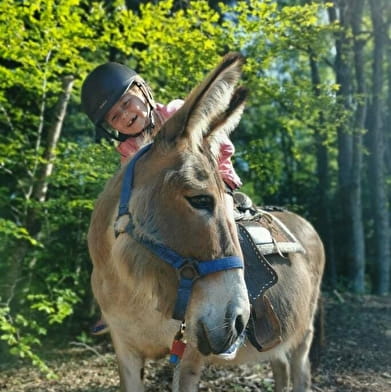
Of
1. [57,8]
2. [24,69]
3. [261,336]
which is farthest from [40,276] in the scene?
[261,336]

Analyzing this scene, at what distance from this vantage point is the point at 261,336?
3.42 m

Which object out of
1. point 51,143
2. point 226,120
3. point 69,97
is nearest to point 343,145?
point 69,97

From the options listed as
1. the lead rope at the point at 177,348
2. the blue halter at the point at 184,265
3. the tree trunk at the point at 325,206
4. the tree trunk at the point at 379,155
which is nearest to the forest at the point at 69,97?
the lead rope at the point at 177,348

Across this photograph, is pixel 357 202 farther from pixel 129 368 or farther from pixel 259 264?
pixel 129 368

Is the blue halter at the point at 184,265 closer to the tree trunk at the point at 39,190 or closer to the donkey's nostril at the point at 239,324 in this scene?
the donkey's nostril at the point at 239,324

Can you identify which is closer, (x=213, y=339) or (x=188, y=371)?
(x=213, y=339)

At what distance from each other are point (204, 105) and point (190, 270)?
0.70m

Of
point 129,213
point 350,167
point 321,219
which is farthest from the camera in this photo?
point 321,219

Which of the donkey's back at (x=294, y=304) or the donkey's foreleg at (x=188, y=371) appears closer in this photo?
the donkey's foreleg at (x=188, y=371)

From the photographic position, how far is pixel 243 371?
19.4ft

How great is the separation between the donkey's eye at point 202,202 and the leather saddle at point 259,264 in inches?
40.6

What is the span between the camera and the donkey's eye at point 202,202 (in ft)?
7.64

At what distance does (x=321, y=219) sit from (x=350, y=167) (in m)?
2.54

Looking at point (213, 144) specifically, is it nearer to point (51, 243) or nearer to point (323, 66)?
point (51, 243)
